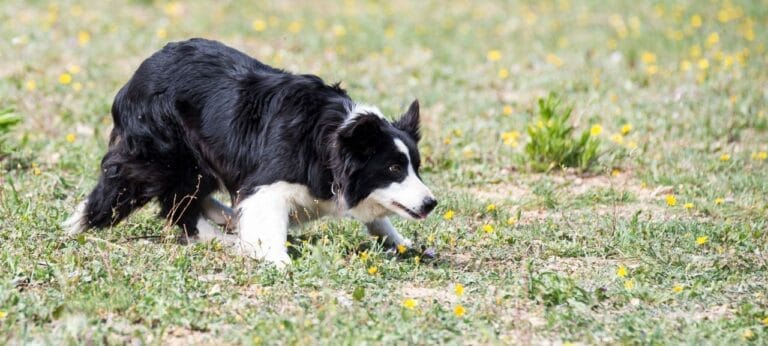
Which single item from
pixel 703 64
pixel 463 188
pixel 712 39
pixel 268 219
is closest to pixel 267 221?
pixel 268 219

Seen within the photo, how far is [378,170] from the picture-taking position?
523 cm

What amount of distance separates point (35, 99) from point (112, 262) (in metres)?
4.07

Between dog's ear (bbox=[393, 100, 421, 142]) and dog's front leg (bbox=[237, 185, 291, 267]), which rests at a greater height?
dog's ear (bbox=[393, 100, 421, 142])

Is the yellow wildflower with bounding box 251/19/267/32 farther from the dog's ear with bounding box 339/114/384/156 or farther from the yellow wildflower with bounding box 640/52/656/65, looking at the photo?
the dog's ear with bounding box 339/114/384/156

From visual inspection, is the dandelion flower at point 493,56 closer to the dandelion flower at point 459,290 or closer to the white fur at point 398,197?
the white fur at point 398,197

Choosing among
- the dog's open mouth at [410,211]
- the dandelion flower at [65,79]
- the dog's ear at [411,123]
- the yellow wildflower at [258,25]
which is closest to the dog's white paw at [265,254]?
the dog's open mouth at [410,211]

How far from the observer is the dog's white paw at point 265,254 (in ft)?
16.8

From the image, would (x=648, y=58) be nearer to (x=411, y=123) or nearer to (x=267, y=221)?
(x=411, y=123)

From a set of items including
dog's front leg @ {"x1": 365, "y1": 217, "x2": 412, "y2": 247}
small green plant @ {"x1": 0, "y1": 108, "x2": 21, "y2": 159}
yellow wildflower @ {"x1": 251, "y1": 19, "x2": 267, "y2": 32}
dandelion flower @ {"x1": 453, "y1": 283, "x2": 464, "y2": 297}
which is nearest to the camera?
dandelion flower @ {"x1": 453, "y1": 283, "x2": 464, "y2": 297}

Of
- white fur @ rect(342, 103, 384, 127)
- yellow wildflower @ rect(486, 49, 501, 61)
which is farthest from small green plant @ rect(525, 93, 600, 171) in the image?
yellow wildflower @ rect(486, 49, 501, 61)

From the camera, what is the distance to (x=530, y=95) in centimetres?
937

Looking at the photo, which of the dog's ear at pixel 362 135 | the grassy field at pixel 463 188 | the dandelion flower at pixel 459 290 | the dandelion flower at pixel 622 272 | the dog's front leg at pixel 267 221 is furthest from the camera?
the dog's front leg at pixel 267 221

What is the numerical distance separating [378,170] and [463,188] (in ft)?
6.70

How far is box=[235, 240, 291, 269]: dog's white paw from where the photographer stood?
512cm
